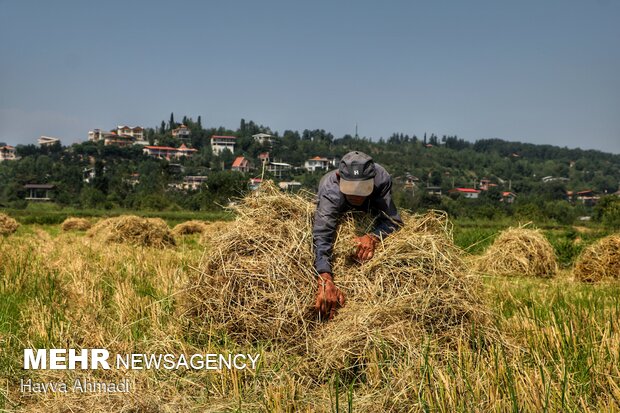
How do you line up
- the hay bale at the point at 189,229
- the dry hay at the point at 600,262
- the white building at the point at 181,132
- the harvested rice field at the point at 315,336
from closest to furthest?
the harvested rice field at the point at 315,336, the dry hay at the point at 600,262, the hay bale at the point at 189,229, the white building at the point at 181,132

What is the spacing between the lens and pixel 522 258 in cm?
1336

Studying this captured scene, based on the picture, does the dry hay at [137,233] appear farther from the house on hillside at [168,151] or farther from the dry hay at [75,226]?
the house on hillside at [168,151]

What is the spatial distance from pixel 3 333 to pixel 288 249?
304 centimetres

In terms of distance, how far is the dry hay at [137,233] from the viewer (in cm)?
1711

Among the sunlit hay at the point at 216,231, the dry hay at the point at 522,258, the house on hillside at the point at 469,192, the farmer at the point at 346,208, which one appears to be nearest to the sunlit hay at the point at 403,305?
the farmer at the point at 346,208

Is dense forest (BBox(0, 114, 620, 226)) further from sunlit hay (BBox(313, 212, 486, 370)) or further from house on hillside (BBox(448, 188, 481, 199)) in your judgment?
sunlit hay (BBox(313, 212, 486, 370))

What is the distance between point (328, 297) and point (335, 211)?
3.24ft

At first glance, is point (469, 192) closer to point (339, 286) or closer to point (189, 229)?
point (189, 229)

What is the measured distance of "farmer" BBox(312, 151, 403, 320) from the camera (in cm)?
557

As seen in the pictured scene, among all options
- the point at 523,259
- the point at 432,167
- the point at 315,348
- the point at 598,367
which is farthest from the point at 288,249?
the point at 432,167

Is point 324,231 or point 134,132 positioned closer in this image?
point 324,231

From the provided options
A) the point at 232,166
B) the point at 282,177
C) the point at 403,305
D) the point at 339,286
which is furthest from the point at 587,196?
the point at 403,305

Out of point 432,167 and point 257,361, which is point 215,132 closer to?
point 432,167

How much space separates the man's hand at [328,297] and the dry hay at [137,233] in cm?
1227
